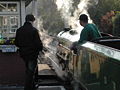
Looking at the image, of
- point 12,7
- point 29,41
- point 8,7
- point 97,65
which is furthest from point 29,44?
point 8,7

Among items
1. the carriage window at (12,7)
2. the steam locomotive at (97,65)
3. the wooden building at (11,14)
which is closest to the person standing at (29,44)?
the steam locomotive at (97,65)

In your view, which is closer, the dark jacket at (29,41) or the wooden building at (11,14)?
the dark jacket at (29,41)

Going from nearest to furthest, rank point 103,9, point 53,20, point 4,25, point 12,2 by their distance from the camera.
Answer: point 12,2
point 4,25
point 103,9
point 53,20

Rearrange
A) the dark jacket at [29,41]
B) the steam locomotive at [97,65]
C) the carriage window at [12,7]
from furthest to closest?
1. the carriage window at [12,7]
2. the dark jacket at [29,41]
3. the steam locomotive at [97,65]

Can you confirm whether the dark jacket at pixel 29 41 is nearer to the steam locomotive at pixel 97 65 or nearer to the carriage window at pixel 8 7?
the steam locomotive at pixel 97 65

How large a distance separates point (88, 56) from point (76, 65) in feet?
4.84

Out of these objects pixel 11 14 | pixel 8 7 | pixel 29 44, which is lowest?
pixel 29 44

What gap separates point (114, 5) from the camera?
176 feet

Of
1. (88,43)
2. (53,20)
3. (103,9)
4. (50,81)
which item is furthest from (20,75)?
(53,20)

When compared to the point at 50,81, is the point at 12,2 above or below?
above

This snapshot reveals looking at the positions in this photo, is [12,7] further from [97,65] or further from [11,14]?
[97,65]

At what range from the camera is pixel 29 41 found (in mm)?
8359

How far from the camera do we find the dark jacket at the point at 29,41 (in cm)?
832

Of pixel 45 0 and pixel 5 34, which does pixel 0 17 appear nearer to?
pixel 5 34
